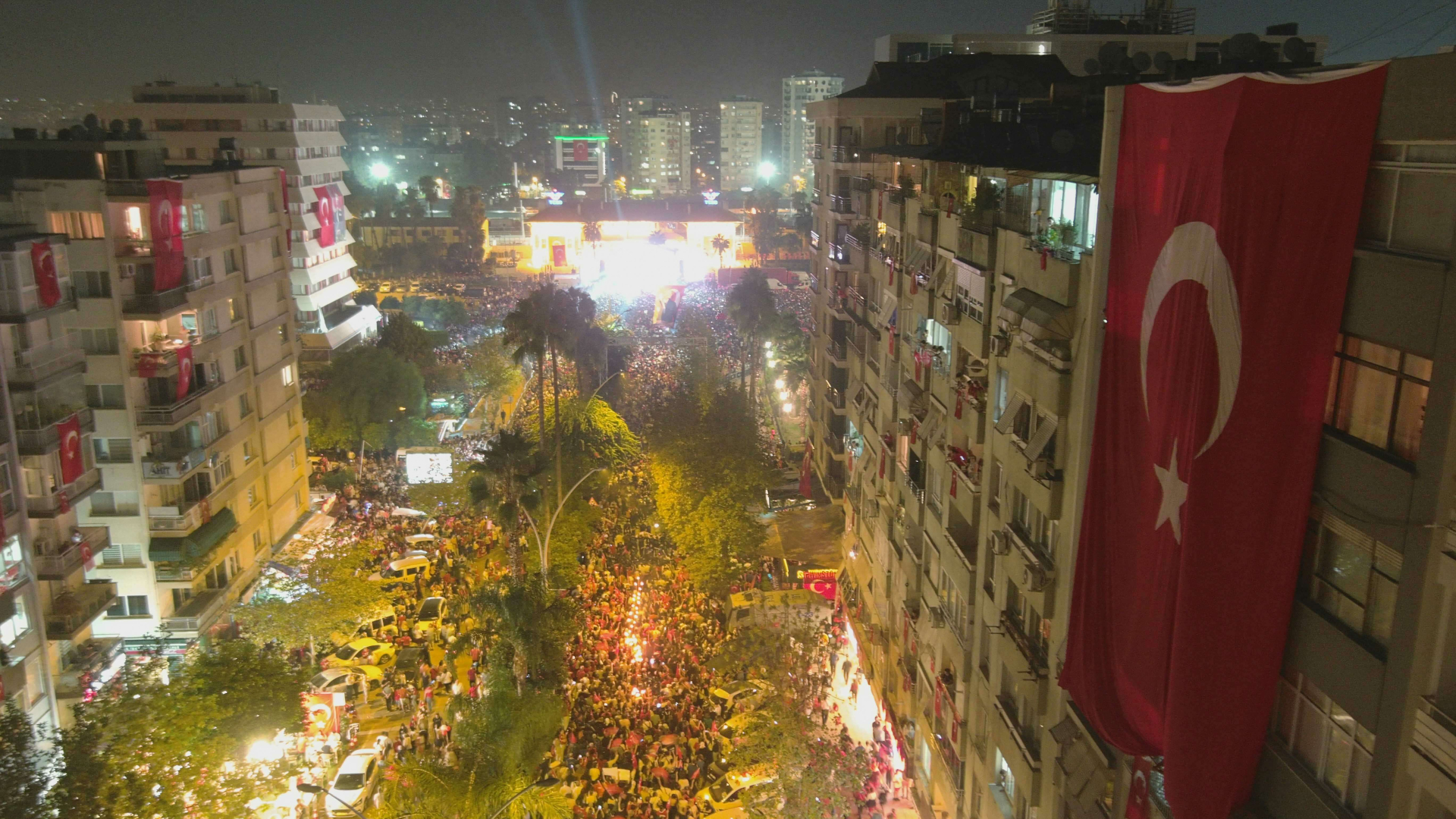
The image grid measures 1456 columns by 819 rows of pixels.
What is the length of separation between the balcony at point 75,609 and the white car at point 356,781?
6.95 meters

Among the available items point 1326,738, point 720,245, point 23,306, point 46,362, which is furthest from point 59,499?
point 720,245

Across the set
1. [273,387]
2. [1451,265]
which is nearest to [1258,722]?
[1451,265]

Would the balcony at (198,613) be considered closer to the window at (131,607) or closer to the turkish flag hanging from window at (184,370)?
the window at (131,607)

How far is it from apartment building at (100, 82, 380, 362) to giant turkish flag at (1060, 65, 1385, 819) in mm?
52685

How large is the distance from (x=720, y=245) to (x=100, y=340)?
3253 inches

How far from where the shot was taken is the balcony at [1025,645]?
13.9m

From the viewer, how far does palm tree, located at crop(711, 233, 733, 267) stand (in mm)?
104500

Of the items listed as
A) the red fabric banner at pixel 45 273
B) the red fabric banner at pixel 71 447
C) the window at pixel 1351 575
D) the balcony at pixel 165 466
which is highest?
the red fabric banner at pixel 45 273

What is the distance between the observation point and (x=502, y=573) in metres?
31.8

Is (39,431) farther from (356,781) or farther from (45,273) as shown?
(356,781)

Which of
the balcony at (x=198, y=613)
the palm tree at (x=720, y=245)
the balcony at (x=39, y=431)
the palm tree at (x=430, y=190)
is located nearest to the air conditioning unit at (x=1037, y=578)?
the balcony at (x=39, y=431)

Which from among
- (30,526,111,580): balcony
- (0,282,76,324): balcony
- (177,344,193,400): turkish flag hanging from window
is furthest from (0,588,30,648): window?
(177,344,193,400): turkish flag hanging from window

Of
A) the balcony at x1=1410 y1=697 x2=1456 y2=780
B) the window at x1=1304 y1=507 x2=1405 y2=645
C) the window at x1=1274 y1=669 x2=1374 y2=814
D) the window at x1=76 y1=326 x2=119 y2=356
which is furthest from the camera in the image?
the window at x1=76 y1=326 x2=119 y2=356

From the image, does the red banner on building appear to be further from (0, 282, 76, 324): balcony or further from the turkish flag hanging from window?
(0, 282, 76, 324): balcony
